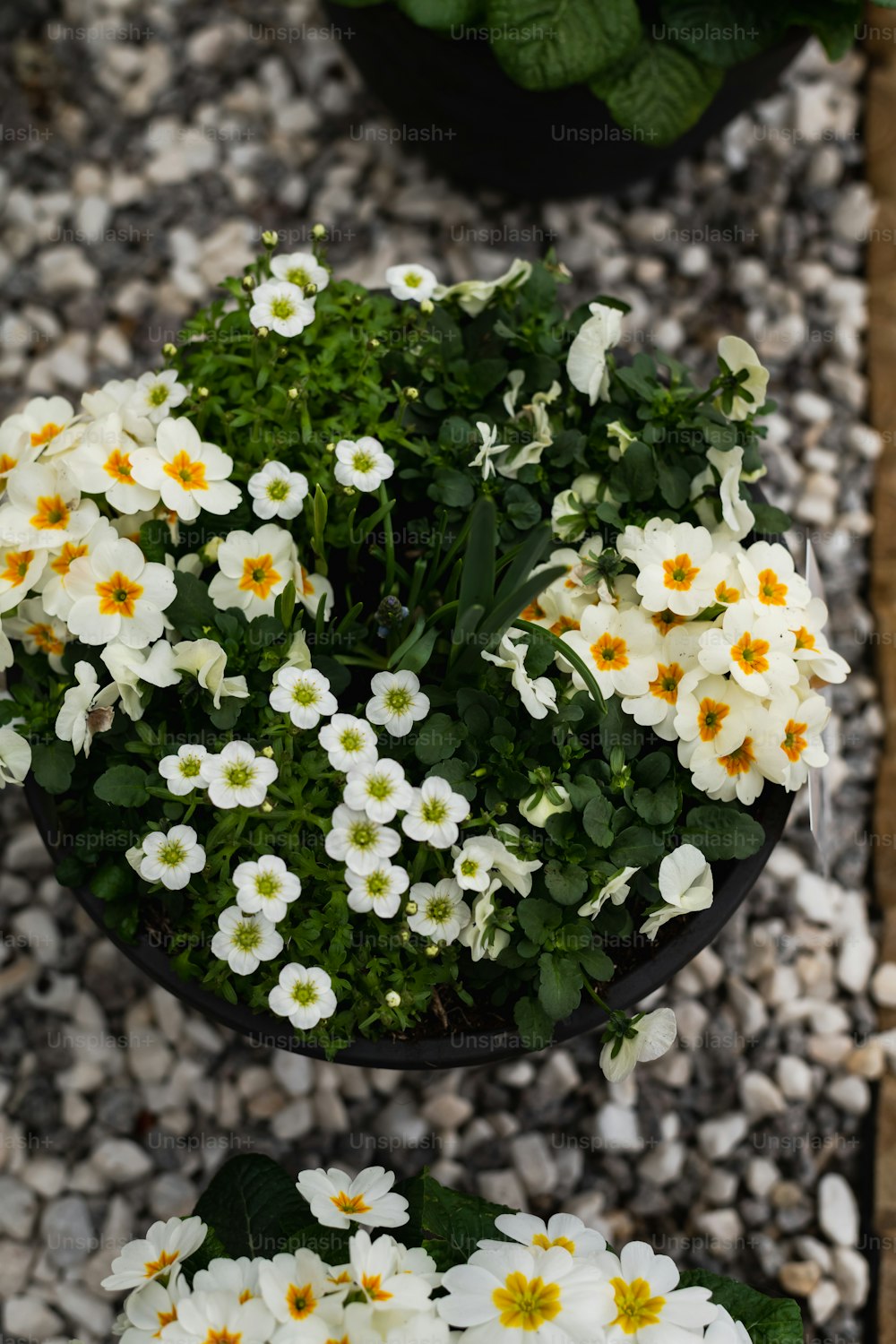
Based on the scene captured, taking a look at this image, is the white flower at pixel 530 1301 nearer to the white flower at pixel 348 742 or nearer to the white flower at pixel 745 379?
the white flower at pixel 348 742

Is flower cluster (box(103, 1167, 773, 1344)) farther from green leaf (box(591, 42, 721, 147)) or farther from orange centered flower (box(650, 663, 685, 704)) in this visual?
green leaf (box(591, 42, 721, 147))

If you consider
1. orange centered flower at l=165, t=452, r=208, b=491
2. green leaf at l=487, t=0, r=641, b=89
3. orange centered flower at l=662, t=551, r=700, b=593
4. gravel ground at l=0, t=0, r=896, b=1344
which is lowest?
gravel ground at l=0, t=0, r=896, b=1344

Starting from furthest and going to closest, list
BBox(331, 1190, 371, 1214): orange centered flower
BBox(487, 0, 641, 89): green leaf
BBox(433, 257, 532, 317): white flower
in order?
1. BBox(487, 0, 641, 89): green leaf
2. BBox(433, 257, 532, 317): white flower
3. BBox(331, 1190, 371, 1214): orange centered flower

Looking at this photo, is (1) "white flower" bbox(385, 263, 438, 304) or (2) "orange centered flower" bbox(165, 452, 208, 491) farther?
(1) "white flower" bbox(385, 263, 438, 304)

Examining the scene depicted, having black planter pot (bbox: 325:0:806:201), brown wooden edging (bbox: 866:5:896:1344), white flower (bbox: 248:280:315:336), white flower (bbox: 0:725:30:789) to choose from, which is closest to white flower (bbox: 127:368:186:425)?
white flower (bbox: 248:280:315:336)

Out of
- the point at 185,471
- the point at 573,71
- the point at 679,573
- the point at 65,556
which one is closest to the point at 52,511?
the point at 65,556

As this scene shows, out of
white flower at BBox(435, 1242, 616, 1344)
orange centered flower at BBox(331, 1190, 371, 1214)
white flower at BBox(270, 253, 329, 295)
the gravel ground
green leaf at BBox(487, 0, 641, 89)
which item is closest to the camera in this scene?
white flower at BBox(435, 1242, 616, 1344)

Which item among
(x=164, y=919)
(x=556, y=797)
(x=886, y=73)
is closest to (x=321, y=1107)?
(x=164, y=919)
